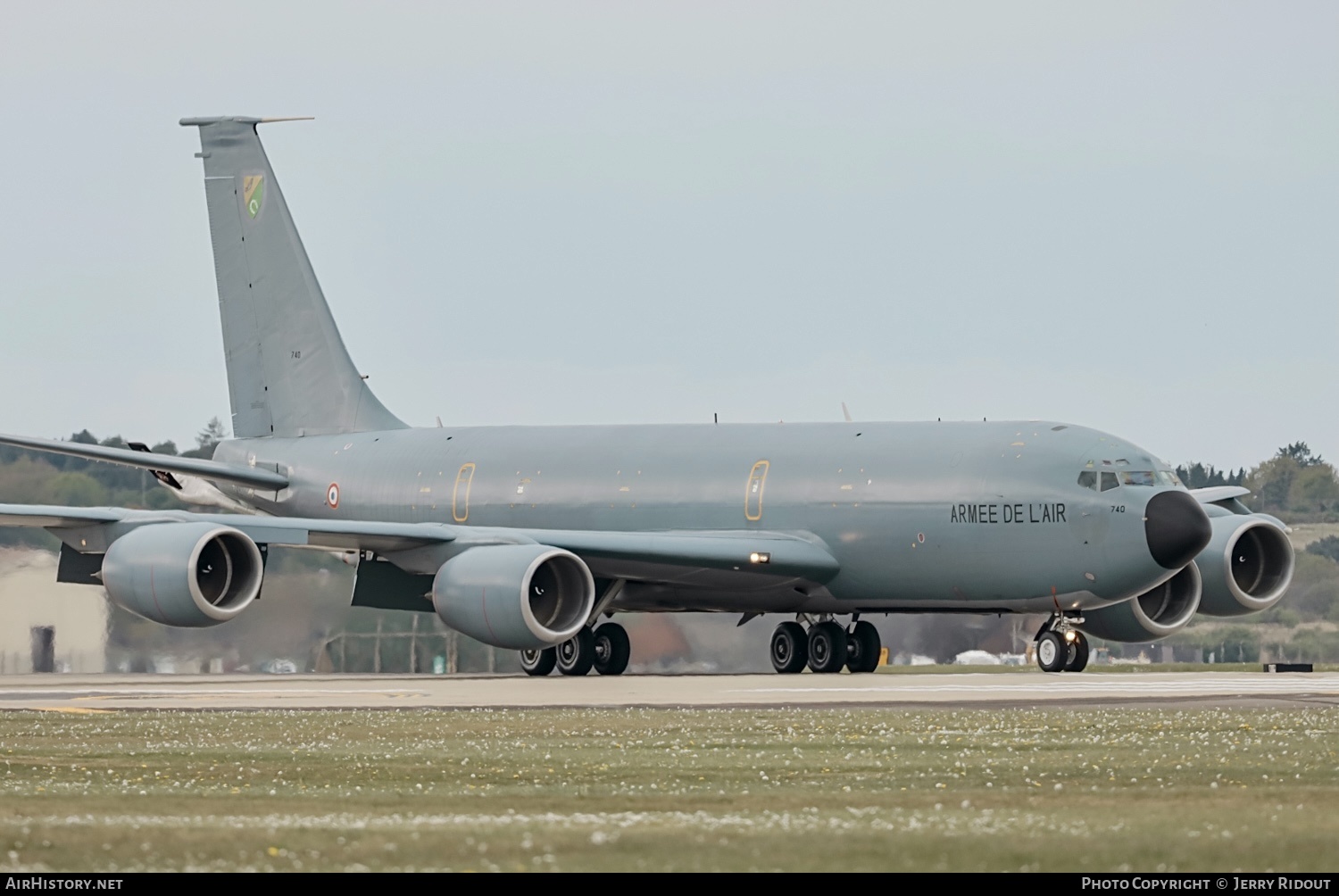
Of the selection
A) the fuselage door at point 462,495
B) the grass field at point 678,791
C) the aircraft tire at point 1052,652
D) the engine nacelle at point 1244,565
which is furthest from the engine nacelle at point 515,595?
the engine nacelle at point 1244,565

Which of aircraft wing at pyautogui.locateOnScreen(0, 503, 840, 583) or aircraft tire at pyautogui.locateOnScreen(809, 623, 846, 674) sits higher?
aircraft wing at pyautogui.locateOnScreen(0, 503, 840, 583)

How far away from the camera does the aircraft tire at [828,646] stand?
3328cm

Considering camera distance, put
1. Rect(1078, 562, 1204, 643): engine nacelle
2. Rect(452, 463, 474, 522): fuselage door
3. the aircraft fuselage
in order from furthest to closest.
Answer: Rect(452, 463, 474, 522): fuselage door
Rect(1078, 562, 1204, 643): engine nacelle
the aircraft fuselage

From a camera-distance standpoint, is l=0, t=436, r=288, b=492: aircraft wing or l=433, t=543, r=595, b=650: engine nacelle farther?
l=0, t=436, r=288, b=492: aircraft wing

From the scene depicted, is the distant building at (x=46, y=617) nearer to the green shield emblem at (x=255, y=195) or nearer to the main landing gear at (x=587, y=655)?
the main landing gear at (x=587, y=655)

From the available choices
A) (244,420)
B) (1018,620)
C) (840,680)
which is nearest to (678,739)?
(840,680)

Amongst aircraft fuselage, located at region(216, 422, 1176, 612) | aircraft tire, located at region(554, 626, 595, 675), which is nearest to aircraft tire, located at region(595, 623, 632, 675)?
aircraft tire, located at region(554, 626, 595, 675)

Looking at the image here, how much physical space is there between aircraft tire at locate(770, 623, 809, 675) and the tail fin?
9.21 metres

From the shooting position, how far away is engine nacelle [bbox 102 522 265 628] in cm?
2767

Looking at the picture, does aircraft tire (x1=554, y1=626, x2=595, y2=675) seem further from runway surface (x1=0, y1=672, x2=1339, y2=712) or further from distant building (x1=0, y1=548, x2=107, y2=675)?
distant building (x1=0, y1=548, x2=107, y2=675)

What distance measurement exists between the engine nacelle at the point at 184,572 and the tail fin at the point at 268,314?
10883mm

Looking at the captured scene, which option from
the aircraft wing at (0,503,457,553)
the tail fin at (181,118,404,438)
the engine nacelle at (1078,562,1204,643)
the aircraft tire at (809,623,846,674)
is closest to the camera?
the aircraft wing at (0,503,457,553)
